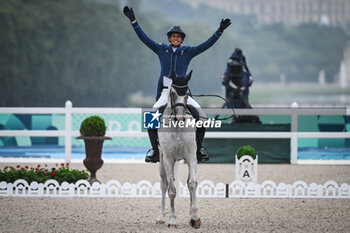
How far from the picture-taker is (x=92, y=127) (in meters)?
11.9

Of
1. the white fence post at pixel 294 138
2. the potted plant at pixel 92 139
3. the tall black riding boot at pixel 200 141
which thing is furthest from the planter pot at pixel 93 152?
the white fence post at pixel 294 138

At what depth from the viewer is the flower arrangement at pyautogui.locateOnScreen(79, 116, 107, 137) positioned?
1182cm

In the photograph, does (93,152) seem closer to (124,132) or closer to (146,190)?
(146,190)

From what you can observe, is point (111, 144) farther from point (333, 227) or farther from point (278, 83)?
point (278, 83)

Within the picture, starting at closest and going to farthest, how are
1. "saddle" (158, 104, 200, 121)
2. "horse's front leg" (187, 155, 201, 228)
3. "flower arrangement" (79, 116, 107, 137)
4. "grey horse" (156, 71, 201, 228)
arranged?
"grey horse" (156, 71, 201, 228) → "horse's front leg" (187, 155, 201, 228) → "saddle" (158, 104, 200, 121) → "flower arrangement" (79, 116, 107, 137)

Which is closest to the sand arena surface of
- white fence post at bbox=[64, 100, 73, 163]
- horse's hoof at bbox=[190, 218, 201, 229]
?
horse's hoof at bbox=[190, 218, 201, 229]

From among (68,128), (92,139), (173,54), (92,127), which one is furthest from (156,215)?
(68,128)

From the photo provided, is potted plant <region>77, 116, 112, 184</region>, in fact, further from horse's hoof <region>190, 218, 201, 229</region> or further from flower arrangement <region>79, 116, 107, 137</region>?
horse's hoof <region>190, 218, 201, 229</region>

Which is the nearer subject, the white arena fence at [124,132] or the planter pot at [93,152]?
the planter pot at [93,152]

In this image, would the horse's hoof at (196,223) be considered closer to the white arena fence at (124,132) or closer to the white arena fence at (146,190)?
the white arena fence at (146,190)

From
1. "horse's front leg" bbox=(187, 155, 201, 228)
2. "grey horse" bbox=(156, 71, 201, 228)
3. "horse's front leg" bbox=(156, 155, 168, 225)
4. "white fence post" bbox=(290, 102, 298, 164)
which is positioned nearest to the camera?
"grey horse" bbox=(156, 71, 201, 228)

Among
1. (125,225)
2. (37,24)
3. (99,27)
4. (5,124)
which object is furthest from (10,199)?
(99,27)

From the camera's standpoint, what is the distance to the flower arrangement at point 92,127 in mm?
11820

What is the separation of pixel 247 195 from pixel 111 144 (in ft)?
50.0
